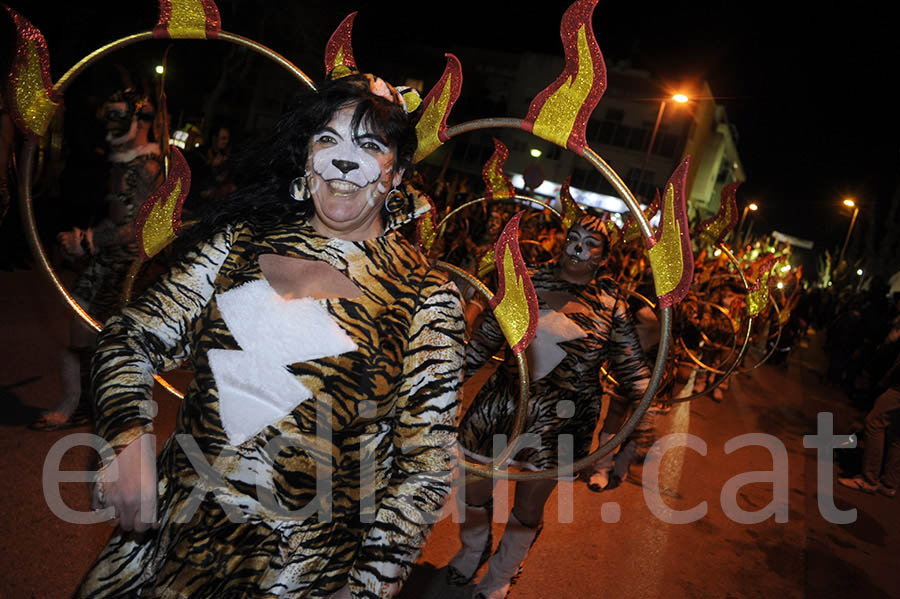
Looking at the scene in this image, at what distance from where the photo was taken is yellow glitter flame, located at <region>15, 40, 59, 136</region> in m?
2.19

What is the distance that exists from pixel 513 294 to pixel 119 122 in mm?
3372

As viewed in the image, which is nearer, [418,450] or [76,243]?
[418,450]

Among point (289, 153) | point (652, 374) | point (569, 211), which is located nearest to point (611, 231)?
point (569, 211)

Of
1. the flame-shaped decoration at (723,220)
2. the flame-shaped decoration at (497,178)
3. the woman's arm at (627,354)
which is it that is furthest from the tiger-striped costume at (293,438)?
the flame-shaped decoration at (723,220)

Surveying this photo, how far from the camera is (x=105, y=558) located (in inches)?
61.1

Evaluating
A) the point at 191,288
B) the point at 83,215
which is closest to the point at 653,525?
the point at 191,288

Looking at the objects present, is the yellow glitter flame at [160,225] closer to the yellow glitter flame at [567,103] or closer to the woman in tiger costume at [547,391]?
the yellow glitter flame at [567,103]

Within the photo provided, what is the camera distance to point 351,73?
2.01 metres

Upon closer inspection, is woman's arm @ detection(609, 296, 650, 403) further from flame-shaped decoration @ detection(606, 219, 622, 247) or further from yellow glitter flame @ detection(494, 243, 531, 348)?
yellow glitter flame @ detection(494, 243, 531, 348)

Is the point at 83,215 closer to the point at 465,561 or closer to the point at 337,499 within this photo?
the point at 465,561

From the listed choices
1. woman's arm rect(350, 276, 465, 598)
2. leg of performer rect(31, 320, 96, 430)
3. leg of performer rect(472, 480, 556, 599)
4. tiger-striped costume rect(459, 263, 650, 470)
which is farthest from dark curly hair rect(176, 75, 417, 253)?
leg of performer rect(31, 320, 96, 430)

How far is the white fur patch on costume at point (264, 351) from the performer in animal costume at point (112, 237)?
2.88m

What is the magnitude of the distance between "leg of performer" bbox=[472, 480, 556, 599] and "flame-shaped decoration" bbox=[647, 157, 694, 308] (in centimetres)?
177

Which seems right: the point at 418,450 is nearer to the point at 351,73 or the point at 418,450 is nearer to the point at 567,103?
the point at 567,103
